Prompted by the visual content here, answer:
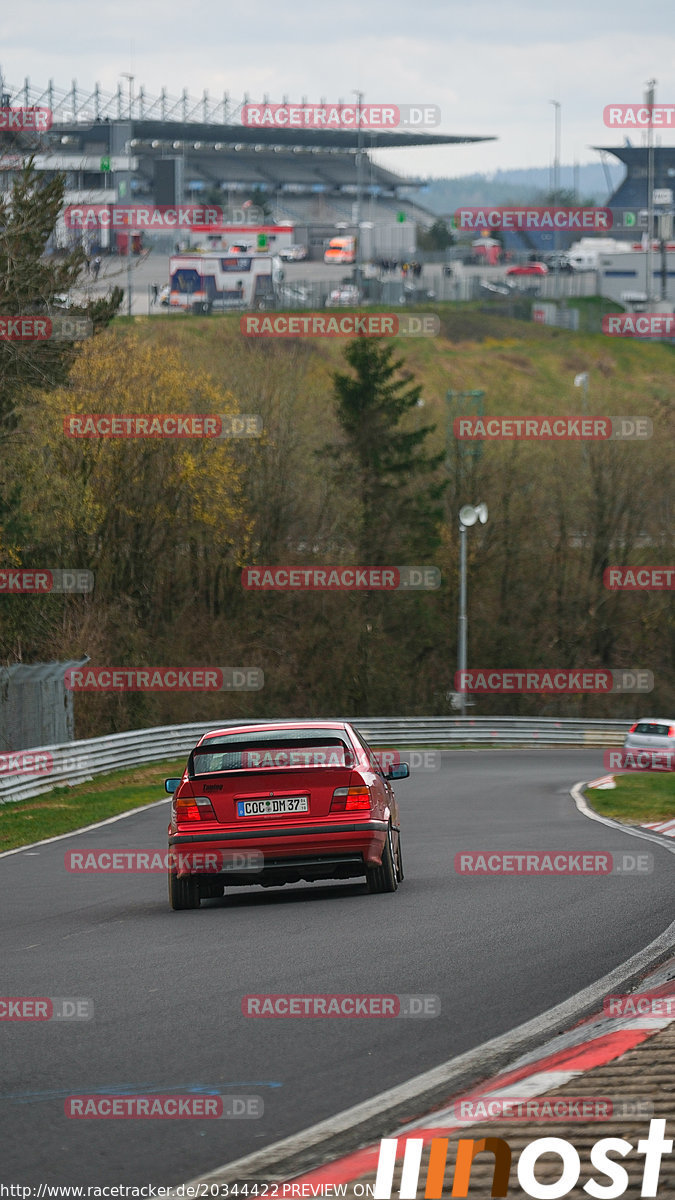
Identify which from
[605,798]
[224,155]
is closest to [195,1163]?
[605,798]

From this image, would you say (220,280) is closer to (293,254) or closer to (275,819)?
(293,254)

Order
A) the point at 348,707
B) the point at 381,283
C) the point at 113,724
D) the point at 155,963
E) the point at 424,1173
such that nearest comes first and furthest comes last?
the point at 424,1173, the point at 155,963, the point at 113,724, the point at 348,707, the point at 381,283

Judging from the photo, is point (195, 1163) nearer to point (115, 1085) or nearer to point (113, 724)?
point (115, 1085)

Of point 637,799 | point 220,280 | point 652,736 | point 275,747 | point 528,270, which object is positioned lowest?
point 652,736

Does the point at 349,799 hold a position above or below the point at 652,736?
above

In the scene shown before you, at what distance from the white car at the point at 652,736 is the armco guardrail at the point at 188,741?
9.28m

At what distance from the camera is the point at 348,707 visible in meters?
57.8

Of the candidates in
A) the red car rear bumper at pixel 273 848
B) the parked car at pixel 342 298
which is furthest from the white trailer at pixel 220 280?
the red car rear bumper at pixel 273 848

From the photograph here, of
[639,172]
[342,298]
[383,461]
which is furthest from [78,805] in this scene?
[639,172]

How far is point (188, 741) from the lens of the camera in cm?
3859

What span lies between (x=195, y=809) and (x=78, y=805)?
48.7 feet

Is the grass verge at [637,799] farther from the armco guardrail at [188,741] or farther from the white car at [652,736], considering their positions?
the armco guardrail at [188,741]

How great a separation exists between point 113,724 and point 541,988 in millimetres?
36006

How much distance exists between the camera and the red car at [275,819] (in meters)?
12.2
